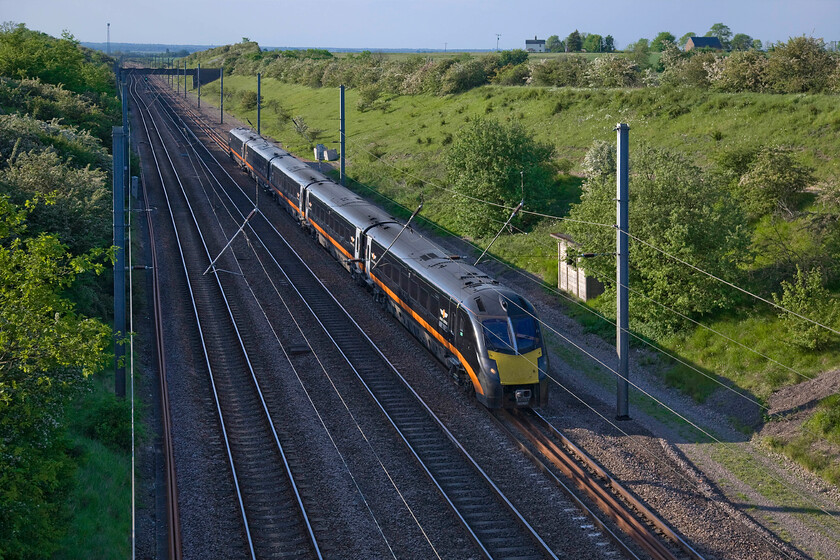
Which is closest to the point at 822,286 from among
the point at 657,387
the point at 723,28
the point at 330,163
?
the point at 657,387

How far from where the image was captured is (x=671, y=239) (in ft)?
75.8

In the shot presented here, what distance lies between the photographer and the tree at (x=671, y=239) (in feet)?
76.9

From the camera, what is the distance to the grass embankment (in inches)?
878

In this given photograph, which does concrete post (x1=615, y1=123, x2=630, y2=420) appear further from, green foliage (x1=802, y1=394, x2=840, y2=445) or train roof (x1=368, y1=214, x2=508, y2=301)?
green foliage (x1=802, y1=394, x2=840, y2=445)

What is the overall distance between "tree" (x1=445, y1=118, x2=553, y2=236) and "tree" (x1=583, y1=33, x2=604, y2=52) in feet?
394

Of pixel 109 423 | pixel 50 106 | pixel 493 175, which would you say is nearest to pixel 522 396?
pixel 109 423

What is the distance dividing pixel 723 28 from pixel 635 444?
165m

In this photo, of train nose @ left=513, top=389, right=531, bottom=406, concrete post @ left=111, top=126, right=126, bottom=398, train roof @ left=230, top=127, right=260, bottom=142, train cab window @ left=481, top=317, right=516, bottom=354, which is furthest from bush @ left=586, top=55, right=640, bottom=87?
concrete post @ left=111, top=126, right=126, bottom=398

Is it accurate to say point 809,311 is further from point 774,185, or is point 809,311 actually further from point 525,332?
point 525,332

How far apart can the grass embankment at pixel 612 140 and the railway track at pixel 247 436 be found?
460 inches

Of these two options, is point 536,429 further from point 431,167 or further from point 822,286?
point 431,167

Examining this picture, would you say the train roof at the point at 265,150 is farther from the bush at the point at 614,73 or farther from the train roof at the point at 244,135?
the bush at the point at 614,73

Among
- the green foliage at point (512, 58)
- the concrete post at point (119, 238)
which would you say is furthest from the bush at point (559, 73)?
the concrete post at point (119, 238)

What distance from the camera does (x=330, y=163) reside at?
58906 mm
